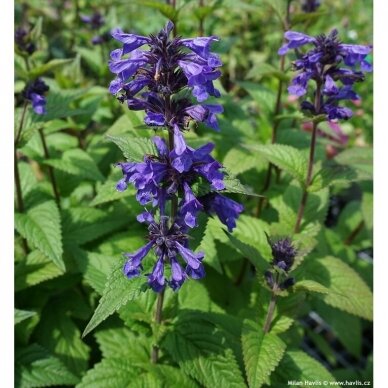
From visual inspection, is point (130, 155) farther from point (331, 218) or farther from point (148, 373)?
point (331, 218)

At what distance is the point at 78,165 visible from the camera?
3.42m

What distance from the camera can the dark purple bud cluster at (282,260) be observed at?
7.91 feet

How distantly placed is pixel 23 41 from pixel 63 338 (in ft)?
6.71

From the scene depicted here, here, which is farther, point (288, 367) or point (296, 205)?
point (296, 205)

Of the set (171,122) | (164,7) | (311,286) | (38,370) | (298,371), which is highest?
(164,7)

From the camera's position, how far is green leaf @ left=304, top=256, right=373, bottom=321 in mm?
3057

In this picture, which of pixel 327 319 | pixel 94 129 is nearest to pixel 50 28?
pixel 94 129

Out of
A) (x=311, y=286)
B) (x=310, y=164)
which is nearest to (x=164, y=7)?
(x=310, y=164)

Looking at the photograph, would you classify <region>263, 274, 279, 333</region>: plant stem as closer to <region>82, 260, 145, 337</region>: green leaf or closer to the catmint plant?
<region>82, 260, 145, 337</region>: green leaf

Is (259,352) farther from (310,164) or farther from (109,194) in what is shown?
(109,194)

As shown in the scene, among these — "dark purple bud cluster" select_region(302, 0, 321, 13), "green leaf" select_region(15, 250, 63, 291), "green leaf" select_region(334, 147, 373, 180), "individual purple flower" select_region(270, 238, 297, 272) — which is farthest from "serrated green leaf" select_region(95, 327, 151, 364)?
"dark purple bud cluster" select_region(302, 0, 321, 13)

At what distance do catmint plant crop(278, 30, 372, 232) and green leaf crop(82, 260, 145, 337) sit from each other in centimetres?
134

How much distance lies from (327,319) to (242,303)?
30.3 inches

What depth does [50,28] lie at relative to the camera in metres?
7.46
